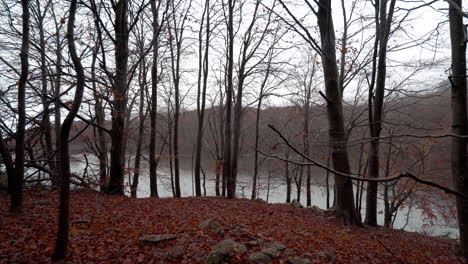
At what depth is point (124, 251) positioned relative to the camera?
337 cm

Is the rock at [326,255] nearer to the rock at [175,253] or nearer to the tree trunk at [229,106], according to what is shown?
the rock at [175,253]

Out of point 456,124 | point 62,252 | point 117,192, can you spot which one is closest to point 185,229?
point 62,252

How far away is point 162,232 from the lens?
4129 millimetres

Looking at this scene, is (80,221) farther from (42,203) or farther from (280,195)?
(280,195)

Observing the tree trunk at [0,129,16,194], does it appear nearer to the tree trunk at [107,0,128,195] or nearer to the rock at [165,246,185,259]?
the tree trunk at [107,0,128,195]

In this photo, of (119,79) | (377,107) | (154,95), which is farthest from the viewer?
(154,95)

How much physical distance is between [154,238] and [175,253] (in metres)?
0.58

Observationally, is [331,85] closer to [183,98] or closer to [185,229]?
[185,229]

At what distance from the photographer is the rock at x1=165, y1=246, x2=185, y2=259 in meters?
3.29

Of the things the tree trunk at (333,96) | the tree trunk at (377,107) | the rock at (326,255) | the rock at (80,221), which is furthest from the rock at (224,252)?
the tree trunk at (377,107)

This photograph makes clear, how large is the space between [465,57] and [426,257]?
382 centimetres

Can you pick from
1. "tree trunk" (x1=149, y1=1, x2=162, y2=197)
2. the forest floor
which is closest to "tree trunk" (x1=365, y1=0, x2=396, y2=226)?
the forest floor

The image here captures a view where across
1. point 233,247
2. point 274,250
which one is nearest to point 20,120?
point 233,247

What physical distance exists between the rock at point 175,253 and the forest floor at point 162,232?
0.05ft
